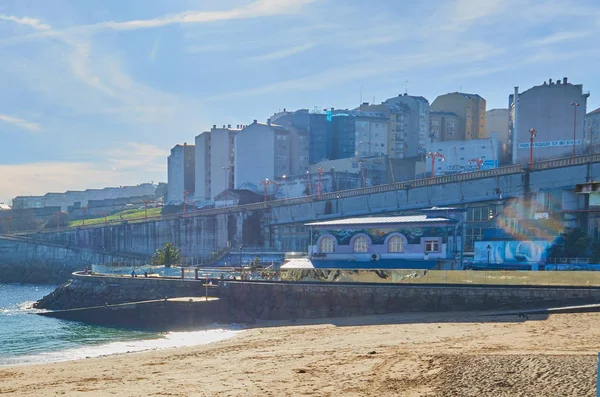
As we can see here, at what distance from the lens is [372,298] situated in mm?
38531

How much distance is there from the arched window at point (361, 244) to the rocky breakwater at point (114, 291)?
9.86m

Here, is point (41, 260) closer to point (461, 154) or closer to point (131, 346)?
point (461, 154)

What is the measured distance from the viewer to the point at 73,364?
2723cm

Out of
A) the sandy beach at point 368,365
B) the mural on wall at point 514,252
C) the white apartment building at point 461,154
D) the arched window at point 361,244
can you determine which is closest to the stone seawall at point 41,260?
the white apartment building at point 461,154

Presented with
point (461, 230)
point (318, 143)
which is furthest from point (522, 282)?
point (318, 143)

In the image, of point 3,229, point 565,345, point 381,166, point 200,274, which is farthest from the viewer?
point 3,229

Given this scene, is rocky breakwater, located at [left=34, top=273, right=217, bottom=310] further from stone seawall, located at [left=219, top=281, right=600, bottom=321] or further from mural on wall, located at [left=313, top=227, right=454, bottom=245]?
mural on wall, located at [left=313, top=227, right=454, bottom=245]

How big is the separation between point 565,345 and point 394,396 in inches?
351

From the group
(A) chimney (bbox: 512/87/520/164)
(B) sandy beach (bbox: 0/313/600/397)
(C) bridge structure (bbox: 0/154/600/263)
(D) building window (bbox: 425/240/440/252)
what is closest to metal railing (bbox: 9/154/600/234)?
(C) bridge structure (bbox: 0/154/600/263)

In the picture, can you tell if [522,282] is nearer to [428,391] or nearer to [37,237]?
[428,391]

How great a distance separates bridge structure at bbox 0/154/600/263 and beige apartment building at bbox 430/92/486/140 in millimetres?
56436

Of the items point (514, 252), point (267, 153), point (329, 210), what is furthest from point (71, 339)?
point (267, 153)

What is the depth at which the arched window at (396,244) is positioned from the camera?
44875 mm

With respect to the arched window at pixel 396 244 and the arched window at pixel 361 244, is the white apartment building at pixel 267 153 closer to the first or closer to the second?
the arched window at pixel 361 244
